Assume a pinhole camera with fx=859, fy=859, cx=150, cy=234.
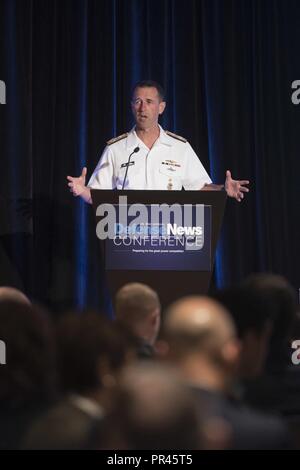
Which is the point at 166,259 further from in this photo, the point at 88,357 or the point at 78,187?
the point at 88,357

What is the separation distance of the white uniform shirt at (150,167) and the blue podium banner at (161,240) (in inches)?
34.7

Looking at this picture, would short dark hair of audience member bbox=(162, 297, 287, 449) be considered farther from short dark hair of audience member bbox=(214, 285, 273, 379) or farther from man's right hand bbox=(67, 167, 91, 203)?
man's right hand bbox=(67, 167, 91, 203)

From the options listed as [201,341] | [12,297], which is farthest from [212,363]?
[12,297]

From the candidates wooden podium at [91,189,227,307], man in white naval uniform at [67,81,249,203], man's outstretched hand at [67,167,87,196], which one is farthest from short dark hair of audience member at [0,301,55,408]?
man in white naval uniform at [67,81,249,203]

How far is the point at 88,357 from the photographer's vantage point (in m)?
1.49

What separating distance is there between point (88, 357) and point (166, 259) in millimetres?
3577

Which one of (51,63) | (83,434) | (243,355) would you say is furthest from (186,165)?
(83,434)

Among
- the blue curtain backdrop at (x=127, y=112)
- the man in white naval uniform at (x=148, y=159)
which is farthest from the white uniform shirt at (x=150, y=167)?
the blue curtain backdrop at (x=127, y=112)

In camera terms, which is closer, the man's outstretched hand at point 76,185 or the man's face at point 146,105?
the man's outstretched hand at point 76,185

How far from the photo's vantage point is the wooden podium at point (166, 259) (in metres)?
5.00

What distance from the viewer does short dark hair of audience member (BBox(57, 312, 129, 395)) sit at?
1.49 metres

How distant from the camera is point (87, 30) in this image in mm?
6809

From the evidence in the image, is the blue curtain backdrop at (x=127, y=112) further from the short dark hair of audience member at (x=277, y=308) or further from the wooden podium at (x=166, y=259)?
the short dark hair of audience member at (x=277, y=308)

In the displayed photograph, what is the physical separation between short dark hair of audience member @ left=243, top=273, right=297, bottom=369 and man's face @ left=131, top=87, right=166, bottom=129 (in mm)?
3773
